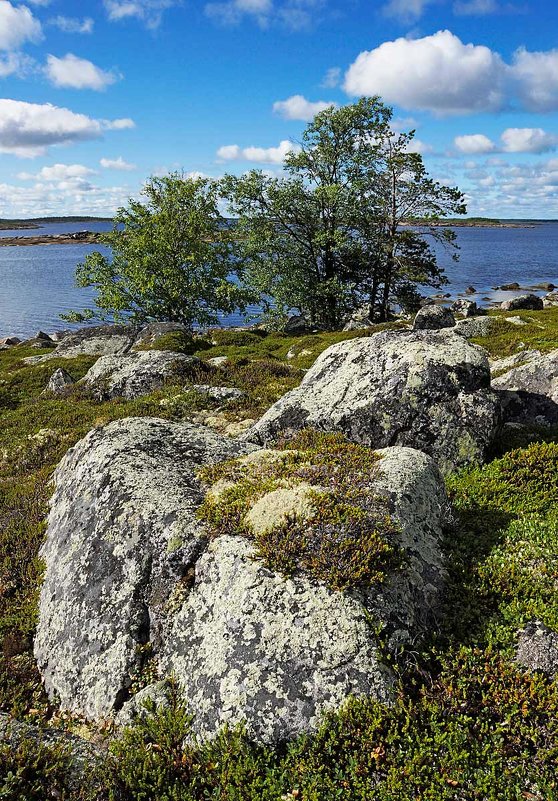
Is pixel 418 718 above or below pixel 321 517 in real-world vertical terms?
below

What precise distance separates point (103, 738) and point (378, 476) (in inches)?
208

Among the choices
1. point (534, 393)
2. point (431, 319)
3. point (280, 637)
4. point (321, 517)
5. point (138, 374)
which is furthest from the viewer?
point (431, 319)

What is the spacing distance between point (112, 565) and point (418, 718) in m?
4.80

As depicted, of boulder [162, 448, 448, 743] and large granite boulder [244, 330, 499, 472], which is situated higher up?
large granite boulder [244, 330, 499, 472]

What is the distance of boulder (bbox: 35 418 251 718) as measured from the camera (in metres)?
6.78

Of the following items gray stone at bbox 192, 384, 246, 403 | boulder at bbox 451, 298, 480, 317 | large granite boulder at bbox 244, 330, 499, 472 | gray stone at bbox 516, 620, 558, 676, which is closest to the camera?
gray stone at bbox 516, 620, 558, 676

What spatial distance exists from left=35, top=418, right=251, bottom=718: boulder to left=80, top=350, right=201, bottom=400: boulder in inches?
444

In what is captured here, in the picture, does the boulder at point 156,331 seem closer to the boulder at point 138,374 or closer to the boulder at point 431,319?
the boulder at point 138,374

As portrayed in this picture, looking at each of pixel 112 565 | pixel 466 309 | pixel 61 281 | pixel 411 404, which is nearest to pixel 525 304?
pixel 466 309

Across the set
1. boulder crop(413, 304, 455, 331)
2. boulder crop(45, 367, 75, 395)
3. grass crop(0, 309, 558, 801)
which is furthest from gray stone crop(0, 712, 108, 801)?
boulder crop(413, 304, 455, 331)

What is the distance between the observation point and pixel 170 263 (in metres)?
41.2

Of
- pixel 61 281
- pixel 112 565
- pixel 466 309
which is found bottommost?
pixel 466 309

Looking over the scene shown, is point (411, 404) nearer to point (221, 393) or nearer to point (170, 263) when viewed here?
point (221, 393)

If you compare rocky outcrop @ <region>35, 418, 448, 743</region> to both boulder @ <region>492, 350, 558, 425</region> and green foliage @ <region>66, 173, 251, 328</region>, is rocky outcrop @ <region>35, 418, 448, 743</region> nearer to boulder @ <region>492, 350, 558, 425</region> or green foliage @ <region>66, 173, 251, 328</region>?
boulder @ <region>492, 350, 558, 425</region>
